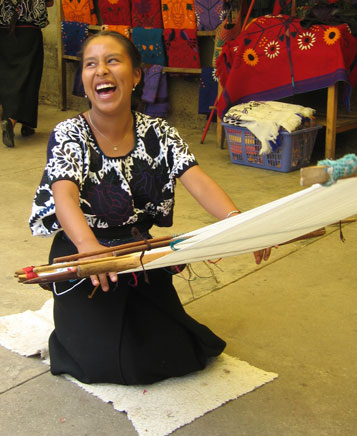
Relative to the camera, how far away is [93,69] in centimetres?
206

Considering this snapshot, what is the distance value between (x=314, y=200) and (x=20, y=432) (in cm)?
107

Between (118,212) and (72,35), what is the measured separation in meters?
4.77

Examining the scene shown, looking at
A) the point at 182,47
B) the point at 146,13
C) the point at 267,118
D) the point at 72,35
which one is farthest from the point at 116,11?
the point at 267,118

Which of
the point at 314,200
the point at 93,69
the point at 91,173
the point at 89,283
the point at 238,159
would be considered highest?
the point at 93,69

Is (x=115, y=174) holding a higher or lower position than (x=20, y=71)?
higher

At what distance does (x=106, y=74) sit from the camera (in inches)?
80.4

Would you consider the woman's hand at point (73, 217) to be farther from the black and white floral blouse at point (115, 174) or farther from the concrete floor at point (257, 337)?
the concrete floor at point (257, 337)

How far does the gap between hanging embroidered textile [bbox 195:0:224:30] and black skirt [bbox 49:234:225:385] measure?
3556mm

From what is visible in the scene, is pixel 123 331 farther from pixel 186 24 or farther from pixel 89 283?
pixel 186 24

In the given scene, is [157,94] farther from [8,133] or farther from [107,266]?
[107,266]

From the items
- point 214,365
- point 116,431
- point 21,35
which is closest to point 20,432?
point 116,431

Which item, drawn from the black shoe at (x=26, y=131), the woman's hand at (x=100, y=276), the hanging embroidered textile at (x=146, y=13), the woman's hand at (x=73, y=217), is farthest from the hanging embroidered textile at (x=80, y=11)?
the woman's hand at (x=100, y=276)

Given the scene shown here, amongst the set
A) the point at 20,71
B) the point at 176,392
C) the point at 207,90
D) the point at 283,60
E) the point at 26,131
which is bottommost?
the point at 26,131

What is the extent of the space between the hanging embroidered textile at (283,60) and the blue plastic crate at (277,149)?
0.26m
